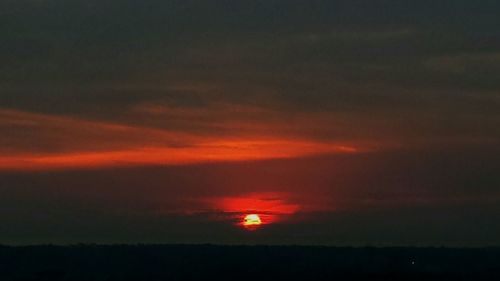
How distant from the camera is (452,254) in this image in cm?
11675

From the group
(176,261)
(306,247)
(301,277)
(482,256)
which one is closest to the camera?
(301,277)

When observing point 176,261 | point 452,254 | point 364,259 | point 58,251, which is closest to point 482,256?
point 452,254

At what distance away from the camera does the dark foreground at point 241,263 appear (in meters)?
85.5

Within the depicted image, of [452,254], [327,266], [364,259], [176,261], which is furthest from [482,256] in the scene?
[176,261]

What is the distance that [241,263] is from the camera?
94.2m

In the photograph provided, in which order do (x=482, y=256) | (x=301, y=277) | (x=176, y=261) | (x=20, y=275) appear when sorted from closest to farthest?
(x=301, y=277), (x=20, y=275), (x=176, y=261), (x=482, y=256)

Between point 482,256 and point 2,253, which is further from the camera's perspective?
point 482,256

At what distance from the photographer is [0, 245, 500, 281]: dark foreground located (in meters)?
85.5

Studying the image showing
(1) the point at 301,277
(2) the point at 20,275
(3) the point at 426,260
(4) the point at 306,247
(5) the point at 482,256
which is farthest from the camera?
(4) the point at 306,247

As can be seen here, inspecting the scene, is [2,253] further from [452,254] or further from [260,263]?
[452,254]

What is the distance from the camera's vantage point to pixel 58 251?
108 meters

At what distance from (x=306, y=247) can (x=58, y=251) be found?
2760 cm

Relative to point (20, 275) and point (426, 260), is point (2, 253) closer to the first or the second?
point (20, 275)

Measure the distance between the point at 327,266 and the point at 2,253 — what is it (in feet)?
102
